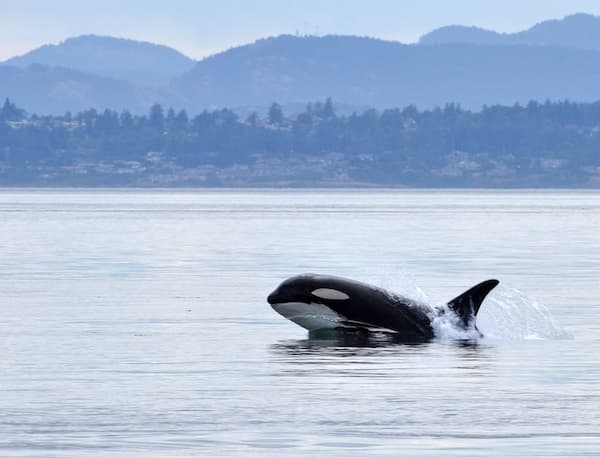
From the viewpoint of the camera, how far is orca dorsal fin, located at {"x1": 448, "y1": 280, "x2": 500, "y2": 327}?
116 feet

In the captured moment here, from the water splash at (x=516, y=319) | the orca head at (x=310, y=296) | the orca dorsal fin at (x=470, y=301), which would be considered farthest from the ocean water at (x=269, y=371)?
the orca head at (x=310, y=296)

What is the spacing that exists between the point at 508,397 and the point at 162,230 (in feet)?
289

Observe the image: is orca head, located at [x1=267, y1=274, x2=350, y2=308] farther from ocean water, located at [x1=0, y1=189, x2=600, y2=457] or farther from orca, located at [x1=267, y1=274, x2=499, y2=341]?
ocean water, located at [x1=0, y1=189, x2=600, y2=457]

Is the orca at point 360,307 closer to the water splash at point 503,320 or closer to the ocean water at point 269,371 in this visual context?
the water splash at point 503,320

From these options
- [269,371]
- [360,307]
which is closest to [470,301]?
[360,307]

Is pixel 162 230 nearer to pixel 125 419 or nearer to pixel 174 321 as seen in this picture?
pixel 174 321

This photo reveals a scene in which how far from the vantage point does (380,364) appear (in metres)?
31.5

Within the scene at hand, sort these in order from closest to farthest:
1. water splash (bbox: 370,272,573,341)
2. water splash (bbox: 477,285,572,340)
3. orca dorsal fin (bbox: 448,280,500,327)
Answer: orca dorsal fin (bbox: 448,280,500,327), water splash (bbox: 370,272,573,341), water splash (bbox: 477,285,572,340)

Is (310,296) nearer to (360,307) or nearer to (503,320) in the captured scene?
(360,307)

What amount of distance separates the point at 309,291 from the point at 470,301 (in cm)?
328

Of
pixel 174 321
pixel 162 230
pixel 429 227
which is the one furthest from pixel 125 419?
pixel 429 227

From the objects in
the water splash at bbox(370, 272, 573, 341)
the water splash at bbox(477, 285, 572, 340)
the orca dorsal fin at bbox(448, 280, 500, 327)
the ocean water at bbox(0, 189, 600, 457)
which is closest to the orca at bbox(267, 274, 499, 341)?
the orca dorsal fin at bbox(448, 280, 500, 327)

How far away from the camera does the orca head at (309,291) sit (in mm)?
35281

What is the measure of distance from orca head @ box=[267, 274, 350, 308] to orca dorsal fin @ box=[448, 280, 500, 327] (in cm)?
232
